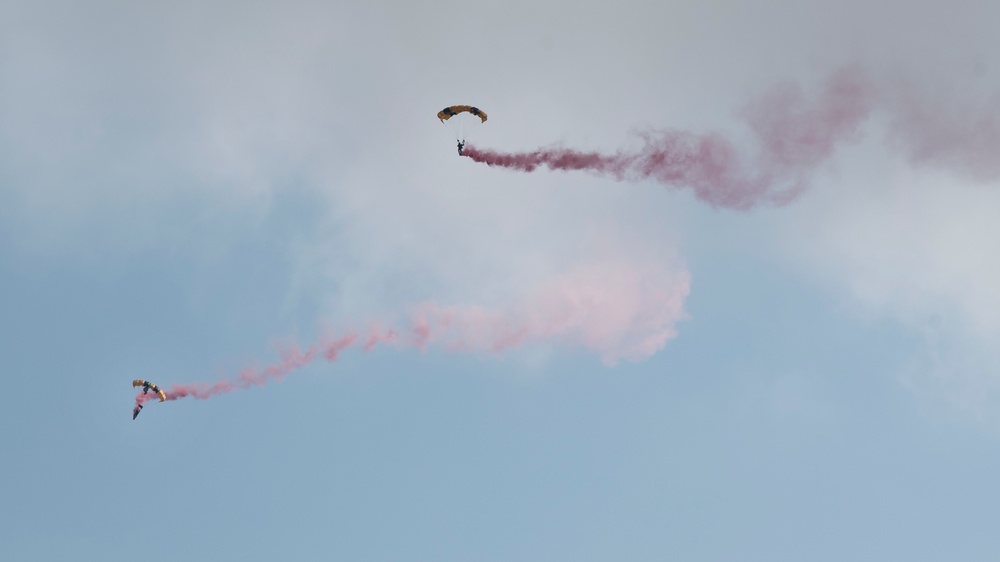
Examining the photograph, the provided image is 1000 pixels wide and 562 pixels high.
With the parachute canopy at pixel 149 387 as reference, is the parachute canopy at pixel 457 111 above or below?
above

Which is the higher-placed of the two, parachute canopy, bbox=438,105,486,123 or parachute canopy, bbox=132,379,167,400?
parachute canopy, bbox=438,105,486,123

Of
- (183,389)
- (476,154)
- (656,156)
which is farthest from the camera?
(183,389)

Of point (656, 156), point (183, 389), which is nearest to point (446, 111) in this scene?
point (656, 156)

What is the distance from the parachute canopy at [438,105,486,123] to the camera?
65812 mm

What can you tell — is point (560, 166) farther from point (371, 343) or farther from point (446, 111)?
point (371, 343)

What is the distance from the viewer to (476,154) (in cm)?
6500

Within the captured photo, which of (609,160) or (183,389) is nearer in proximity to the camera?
(609,160)

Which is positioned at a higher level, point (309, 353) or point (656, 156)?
point (656, 156)

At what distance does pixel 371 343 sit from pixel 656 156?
17.6 metres

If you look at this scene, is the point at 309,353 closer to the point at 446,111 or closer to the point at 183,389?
the point at 183,389

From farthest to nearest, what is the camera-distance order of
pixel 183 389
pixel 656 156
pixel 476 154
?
1. pixel 183 389
2. pixel 476 154
3. pixel 656 156

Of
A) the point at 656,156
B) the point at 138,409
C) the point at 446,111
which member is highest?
the point at 446,111

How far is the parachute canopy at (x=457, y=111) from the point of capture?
216ft

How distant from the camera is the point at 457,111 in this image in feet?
216
